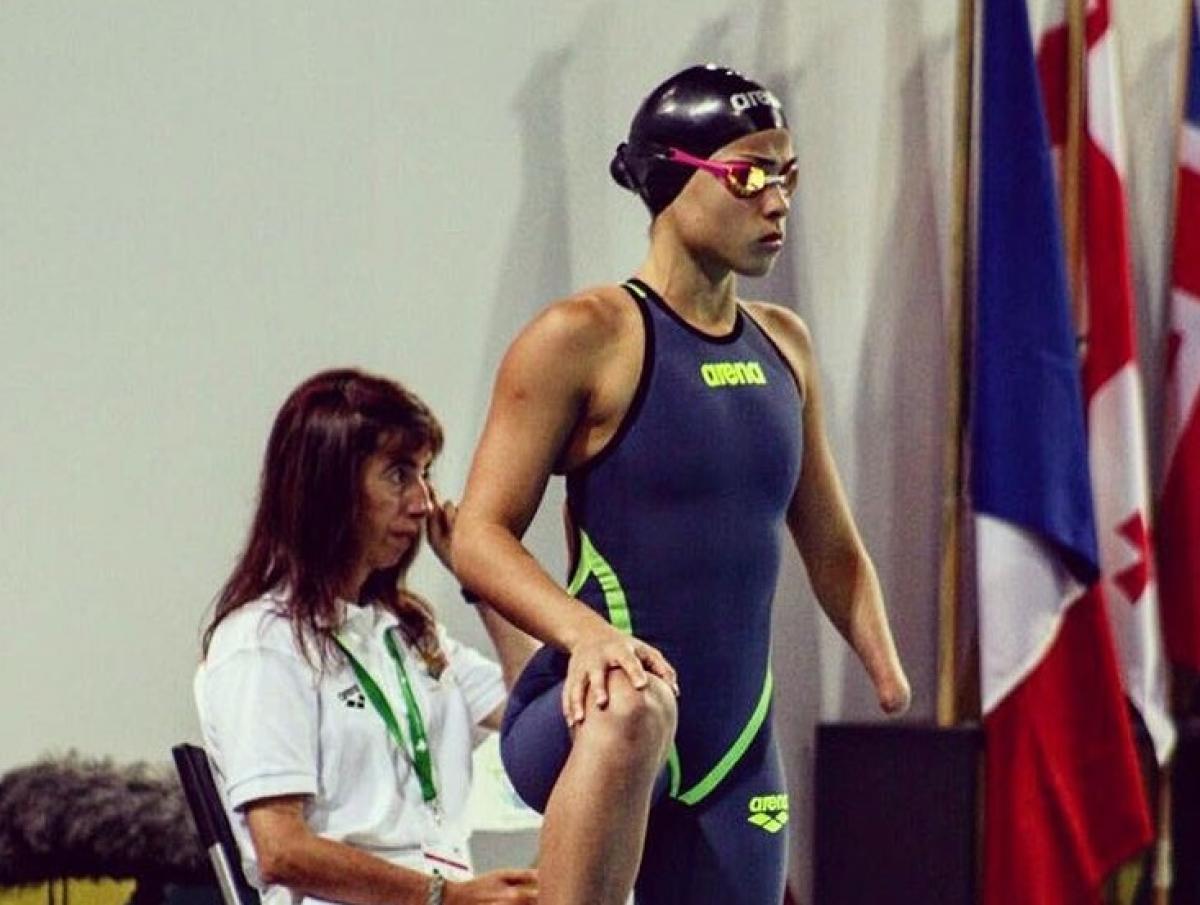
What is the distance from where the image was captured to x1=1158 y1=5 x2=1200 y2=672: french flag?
5242mm

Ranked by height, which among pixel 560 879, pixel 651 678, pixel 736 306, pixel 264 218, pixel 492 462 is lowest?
pixel 560 879

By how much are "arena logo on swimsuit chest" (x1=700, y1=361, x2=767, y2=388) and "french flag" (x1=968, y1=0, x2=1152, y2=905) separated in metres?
2.01

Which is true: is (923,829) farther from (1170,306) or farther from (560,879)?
(560,879)

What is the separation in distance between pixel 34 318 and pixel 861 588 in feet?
4.60

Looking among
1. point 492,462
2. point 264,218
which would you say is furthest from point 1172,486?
point 492,462

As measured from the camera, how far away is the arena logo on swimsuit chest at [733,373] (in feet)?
9.39

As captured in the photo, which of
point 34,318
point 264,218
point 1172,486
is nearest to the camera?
point 34,318

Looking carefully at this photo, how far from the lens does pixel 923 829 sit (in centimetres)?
472

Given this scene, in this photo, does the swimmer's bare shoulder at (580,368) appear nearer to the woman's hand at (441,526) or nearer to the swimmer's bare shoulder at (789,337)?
the swimmer's bare shoulder at (789,337)

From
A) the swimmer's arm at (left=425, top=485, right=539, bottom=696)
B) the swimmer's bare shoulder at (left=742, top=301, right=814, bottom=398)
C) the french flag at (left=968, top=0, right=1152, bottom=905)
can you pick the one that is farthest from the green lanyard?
the french flag at (left=968, top=0, right=1152, bottom=905)

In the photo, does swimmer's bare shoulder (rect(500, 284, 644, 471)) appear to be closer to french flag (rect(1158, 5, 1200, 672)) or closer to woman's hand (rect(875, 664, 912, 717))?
woman's hand (rect(875, 664, 912, 717))

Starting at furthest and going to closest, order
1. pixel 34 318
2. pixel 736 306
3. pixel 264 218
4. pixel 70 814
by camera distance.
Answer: pixel 264 218, pixel 34 318, pixel 70 814, pixel 736 306

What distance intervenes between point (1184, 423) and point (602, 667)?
3035 millimetres

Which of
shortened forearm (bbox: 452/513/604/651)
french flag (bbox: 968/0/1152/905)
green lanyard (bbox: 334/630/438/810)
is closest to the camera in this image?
shortened forearm (bbox: 452/513/604/651)
